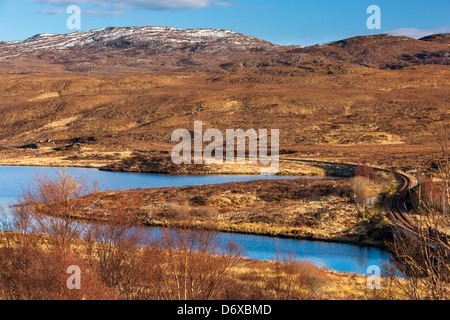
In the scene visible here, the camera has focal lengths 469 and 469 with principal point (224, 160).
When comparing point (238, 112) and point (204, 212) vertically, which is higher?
point (238, 112)

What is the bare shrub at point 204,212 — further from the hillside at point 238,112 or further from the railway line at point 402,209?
the hillside at point 238,112

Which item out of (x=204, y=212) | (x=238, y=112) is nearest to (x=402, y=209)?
(x=204, y=212)

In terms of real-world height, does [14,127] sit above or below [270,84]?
below

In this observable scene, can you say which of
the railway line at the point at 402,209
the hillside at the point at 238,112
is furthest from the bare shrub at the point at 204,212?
the hillside at the point at 238,112

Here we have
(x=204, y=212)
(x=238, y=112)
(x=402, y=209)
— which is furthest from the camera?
(x=238, y=112)

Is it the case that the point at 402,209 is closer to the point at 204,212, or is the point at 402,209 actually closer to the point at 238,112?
the point at 204,212

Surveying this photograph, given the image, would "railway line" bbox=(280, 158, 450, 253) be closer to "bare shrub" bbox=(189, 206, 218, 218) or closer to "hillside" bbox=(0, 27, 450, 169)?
"hillside" bbox=(0, 27, 450, 169)

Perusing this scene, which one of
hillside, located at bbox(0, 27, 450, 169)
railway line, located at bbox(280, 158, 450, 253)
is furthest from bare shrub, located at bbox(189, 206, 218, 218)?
hillside, located at bbox(0, 27, 450, 169)

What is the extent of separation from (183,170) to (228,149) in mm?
18820

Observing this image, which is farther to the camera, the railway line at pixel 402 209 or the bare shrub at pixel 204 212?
the bare shrub at pixel 204 212
